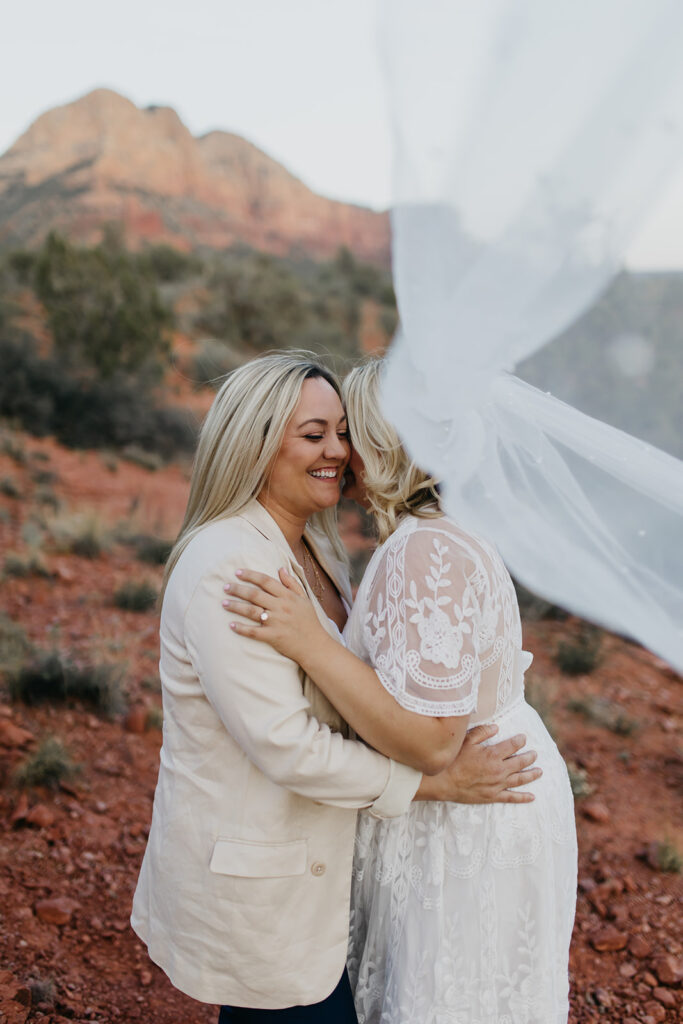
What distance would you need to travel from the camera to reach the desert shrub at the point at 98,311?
584 inches

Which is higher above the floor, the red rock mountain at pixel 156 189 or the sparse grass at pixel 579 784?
the red rock mountain at pixel 156 189

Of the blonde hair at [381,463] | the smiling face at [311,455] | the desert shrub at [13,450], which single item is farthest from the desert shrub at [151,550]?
the blonde hair at [381,463]

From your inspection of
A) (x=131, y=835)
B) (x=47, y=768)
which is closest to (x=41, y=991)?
(x=131, y=835)

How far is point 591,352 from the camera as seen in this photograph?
1387 mm

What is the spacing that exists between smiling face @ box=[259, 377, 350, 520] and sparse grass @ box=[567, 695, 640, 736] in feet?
14.4

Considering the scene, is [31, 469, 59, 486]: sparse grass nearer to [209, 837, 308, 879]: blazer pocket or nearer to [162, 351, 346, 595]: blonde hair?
[162, 351, 346, 595]: blonde hair

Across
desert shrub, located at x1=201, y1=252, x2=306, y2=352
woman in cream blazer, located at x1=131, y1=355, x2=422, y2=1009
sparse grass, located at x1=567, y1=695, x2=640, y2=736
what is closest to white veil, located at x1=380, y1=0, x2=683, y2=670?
woman in cream blazer, located at x1=131, y1=355, x2=422, y2=1009

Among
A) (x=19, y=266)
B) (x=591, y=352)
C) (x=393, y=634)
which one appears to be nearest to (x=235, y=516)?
(x=393, y=634)

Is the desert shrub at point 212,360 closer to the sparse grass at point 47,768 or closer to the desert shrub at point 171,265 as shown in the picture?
the desert shrub at point 171,265

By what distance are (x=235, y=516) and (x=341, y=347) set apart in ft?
57.9

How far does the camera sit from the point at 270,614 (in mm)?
1668

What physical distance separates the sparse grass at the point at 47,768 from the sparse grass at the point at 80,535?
3970mm

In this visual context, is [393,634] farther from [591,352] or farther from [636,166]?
[636,166]

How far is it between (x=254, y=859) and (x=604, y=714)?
4.67 m
